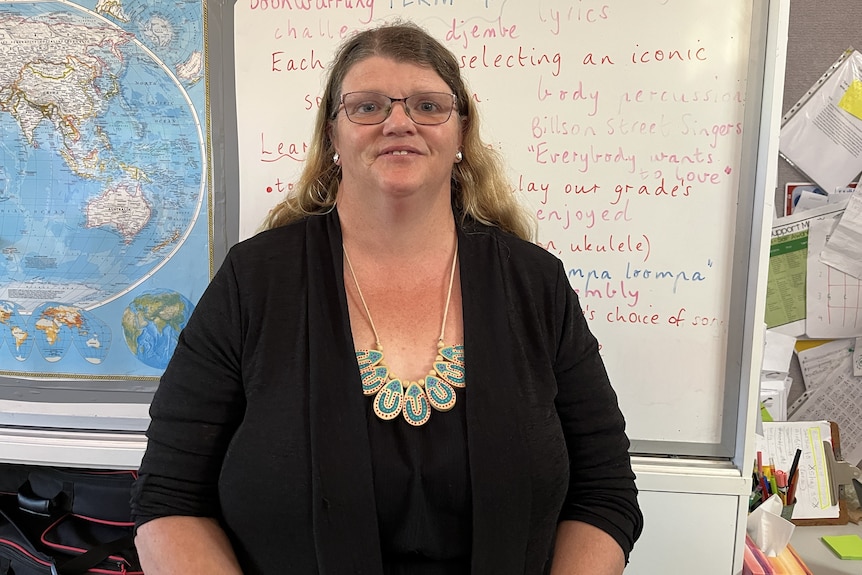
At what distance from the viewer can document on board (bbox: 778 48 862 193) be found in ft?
4.25

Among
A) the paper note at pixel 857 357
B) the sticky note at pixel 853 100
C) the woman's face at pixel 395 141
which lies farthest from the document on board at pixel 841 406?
the woman's face at pixel 395 141

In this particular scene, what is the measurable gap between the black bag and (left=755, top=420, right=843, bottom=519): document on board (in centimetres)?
146

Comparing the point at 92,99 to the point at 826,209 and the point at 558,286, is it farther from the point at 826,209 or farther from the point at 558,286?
the point at 826,209

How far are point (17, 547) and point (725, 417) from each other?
1.54m

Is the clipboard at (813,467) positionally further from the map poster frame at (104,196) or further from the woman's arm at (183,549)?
the map poster frame at (104,196)

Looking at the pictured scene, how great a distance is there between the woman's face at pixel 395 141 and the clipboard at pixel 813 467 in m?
1.04

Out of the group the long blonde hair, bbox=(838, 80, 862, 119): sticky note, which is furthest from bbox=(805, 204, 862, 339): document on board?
the long blonde hair

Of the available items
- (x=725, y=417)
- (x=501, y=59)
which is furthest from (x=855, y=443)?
(x=501, y=59)

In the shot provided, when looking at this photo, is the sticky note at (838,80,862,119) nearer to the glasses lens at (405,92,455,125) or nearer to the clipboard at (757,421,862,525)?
the clipboard at (757,421,862,525)

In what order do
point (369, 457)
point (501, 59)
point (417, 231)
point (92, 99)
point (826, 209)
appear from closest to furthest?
point (369, 457)
point (417, 231)
point (501, 59)
point (92, 99)
point (826, 209)

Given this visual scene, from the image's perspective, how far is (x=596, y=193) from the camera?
1104 millimetres

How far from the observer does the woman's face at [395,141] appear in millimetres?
763

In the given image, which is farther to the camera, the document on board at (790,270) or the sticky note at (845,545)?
the document on board at (790,270)

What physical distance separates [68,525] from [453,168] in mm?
1173
